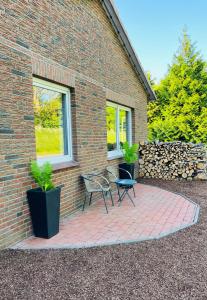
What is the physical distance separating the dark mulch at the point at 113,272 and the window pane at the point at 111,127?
4.31 meters

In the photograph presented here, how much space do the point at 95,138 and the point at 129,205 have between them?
184cm

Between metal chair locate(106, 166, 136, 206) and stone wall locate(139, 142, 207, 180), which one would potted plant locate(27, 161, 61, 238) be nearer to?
metal chair locate(106, 166, 136, 206)

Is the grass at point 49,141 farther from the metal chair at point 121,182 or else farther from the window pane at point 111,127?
the window pane at point 111,127

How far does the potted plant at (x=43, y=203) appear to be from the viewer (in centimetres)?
369

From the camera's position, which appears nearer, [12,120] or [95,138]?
[12,120]

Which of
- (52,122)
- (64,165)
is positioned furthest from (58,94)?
(64,165)

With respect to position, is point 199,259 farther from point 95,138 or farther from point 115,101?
→ point 115,101

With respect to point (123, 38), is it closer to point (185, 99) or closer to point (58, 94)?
point (58, 94)

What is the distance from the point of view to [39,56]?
412 centimetres

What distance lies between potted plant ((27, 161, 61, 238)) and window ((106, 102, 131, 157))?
149 inches

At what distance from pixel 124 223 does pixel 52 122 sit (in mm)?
2370

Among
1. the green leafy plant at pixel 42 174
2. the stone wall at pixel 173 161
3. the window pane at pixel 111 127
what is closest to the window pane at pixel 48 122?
the green leafy plant at pixel 42 174

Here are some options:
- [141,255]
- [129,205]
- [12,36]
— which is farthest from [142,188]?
[12,36]

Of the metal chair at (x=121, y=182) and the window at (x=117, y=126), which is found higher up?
the window at (x=117, y=126)
